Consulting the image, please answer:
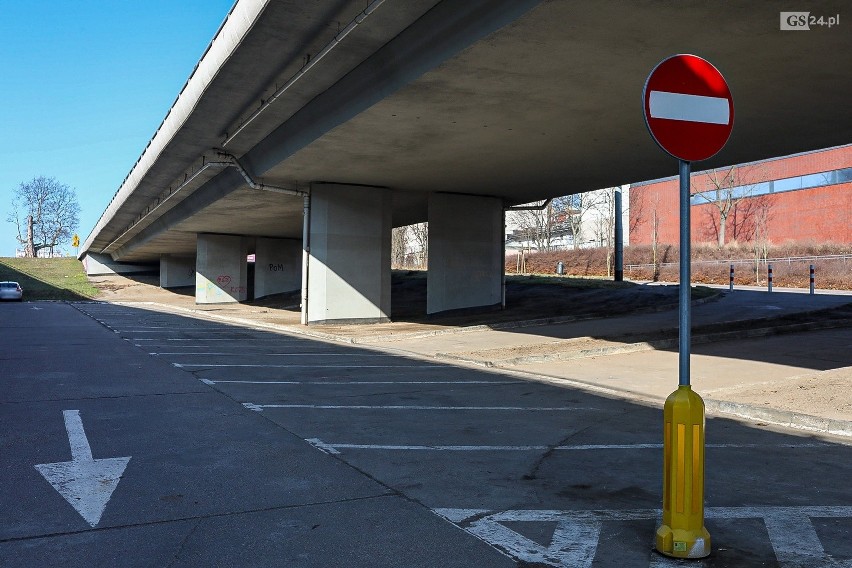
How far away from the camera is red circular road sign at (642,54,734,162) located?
423cm

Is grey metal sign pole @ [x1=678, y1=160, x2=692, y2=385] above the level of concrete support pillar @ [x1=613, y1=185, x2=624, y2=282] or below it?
below

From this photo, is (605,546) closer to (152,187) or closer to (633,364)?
(633,364)

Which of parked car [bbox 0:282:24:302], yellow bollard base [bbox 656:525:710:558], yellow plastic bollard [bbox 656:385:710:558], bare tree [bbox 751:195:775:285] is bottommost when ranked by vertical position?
yellow bollard base [bbox 656:525:710:558]

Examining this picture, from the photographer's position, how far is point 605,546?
4.16 meters

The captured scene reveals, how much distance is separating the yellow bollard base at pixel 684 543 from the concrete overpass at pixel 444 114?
22.9ft

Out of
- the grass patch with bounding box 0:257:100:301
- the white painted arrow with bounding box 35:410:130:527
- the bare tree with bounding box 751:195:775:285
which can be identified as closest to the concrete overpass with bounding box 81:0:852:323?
the white painted arrow with bounding box 35:410:130:527

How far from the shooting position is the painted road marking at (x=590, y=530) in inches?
156

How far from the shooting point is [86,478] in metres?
5.47

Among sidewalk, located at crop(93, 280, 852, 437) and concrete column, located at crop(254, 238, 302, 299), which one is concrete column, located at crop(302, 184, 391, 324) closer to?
sidewalk, located at crop(93, 280, 852, 437)

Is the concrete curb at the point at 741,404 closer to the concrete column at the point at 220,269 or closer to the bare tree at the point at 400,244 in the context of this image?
the concrete column at the point at 220,269

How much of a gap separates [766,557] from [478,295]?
23.1 metres

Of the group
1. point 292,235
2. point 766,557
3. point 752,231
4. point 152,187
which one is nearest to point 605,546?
point 766,557

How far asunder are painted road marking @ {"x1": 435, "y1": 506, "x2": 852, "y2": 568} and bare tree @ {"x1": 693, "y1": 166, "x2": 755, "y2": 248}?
172 feet

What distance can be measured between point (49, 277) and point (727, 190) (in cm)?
5928
